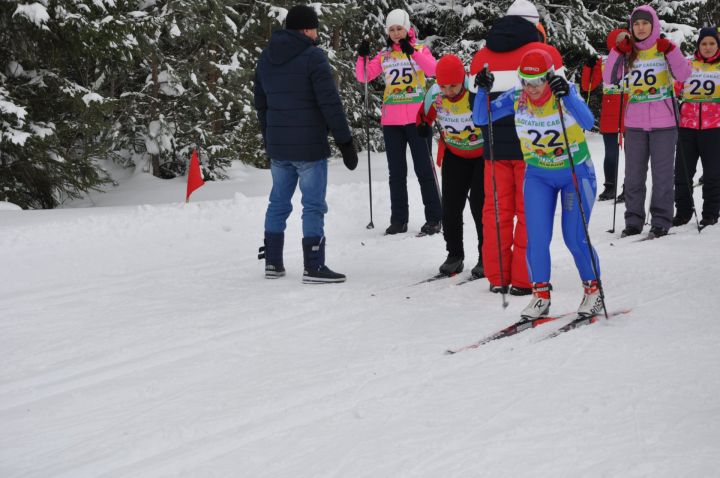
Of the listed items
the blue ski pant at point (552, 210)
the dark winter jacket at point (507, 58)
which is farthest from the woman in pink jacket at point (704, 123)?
the blue ski pant at point (552, 210)

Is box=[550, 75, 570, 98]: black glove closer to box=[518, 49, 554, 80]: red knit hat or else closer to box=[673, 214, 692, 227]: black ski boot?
box=[518, 49, 554, 80]: red knit hat

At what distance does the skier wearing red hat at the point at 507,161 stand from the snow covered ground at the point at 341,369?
261 mm

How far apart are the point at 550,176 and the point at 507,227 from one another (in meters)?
1.02

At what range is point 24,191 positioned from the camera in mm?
9898

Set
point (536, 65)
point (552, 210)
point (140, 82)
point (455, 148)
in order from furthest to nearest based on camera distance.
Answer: point (140, 82) < point (455, 148) < point (552, 210) < point (536, 65)

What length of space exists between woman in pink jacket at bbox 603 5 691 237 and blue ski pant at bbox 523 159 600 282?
2.89 m

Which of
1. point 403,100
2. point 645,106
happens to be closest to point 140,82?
point 403,100

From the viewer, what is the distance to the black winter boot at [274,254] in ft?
21.6

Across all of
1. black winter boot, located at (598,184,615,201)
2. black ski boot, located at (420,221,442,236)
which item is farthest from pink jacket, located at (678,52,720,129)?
black ski boot, located at (420,221,442,236)

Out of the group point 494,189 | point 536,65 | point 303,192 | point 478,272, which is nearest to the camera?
point 536,65

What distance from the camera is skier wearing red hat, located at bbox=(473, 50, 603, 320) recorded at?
4.57 metres

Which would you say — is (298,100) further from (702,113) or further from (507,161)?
(702,113)

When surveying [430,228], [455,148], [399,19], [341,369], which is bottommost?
[341,369]

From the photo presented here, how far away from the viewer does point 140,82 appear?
41.1 ft
